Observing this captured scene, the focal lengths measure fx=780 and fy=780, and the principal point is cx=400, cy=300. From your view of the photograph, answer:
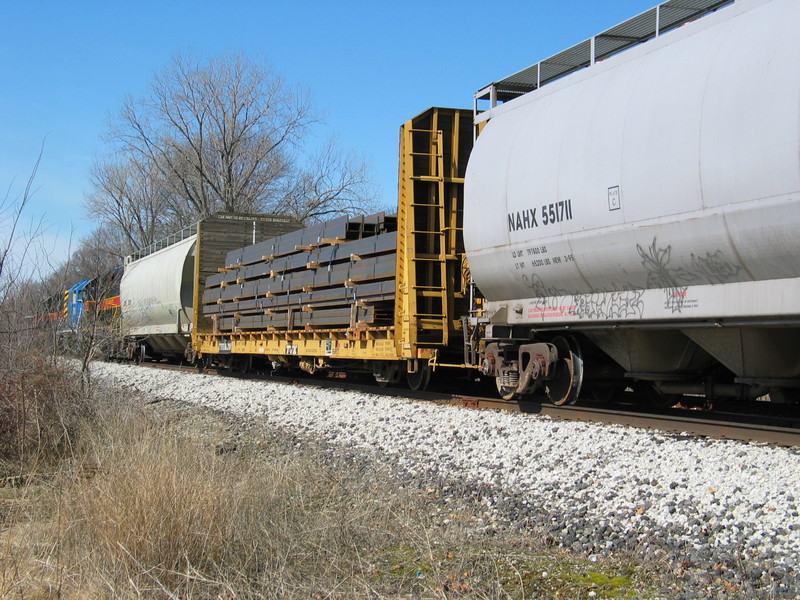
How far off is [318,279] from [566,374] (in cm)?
648

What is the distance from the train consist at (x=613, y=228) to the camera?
6.31m

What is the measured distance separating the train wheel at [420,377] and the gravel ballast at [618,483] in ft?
8.48

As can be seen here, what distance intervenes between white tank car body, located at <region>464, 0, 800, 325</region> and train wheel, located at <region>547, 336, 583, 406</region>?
0.47m

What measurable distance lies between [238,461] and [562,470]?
9.92ft

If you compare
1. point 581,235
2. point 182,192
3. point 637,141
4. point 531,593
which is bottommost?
point 531,593

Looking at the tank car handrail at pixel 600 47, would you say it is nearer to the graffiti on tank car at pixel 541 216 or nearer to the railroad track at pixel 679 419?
the graffiti on tank car at pixel 541 216

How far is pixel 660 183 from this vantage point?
7031mm

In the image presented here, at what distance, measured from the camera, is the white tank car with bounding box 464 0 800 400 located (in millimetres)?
6191

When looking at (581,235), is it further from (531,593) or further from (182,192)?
(182,192)

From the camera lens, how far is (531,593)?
413 cm

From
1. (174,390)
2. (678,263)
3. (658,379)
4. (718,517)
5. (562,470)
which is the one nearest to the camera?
(718,517)

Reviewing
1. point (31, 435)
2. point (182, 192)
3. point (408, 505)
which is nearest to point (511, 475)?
point (408, 505)

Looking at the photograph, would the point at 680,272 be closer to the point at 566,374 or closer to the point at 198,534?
the point at 566,374

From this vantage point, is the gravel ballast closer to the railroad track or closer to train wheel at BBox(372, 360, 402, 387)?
the railroad track
